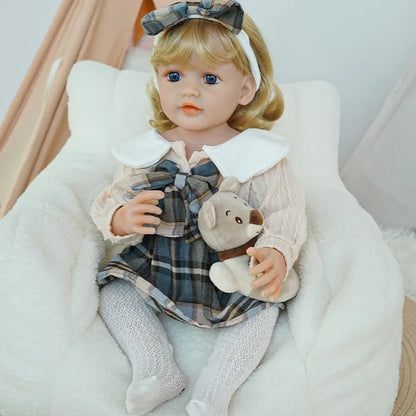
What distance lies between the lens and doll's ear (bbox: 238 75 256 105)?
1.16m

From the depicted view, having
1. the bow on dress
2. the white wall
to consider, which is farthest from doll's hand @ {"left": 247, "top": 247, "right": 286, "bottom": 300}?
the white wall

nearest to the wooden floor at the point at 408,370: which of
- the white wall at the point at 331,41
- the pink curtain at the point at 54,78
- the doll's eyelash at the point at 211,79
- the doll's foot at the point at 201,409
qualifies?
the doll's foot at the point at 201,409

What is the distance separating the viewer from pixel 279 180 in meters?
1.13

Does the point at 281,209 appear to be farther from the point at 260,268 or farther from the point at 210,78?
the point at 210,78

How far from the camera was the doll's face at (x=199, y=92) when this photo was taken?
107cm

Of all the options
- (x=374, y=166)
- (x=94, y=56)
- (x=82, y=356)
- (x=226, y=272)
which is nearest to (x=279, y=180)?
(x=226, y=272)

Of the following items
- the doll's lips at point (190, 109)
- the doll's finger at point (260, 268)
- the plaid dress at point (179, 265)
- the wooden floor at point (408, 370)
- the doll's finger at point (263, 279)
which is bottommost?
the wooden floor at point (408, 370)

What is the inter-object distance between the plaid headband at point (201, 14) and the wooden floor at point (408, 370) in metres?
0.79

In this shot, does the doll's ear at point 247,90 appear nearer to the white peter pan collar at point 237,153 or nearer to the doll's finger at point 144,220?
the white peter pan collar at point 237,153

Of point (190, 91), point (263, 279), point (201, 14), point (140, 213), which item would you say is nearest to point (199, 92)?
point (190, 91)

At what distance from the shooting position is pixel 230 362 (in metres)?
0.94

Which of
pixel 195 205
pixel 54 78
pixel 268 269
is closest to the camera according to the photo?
pixel 268 269

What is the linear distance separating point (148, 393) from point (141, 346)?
0.10 meters

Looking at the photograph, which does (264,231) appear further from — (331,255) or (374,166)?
(374,166)
